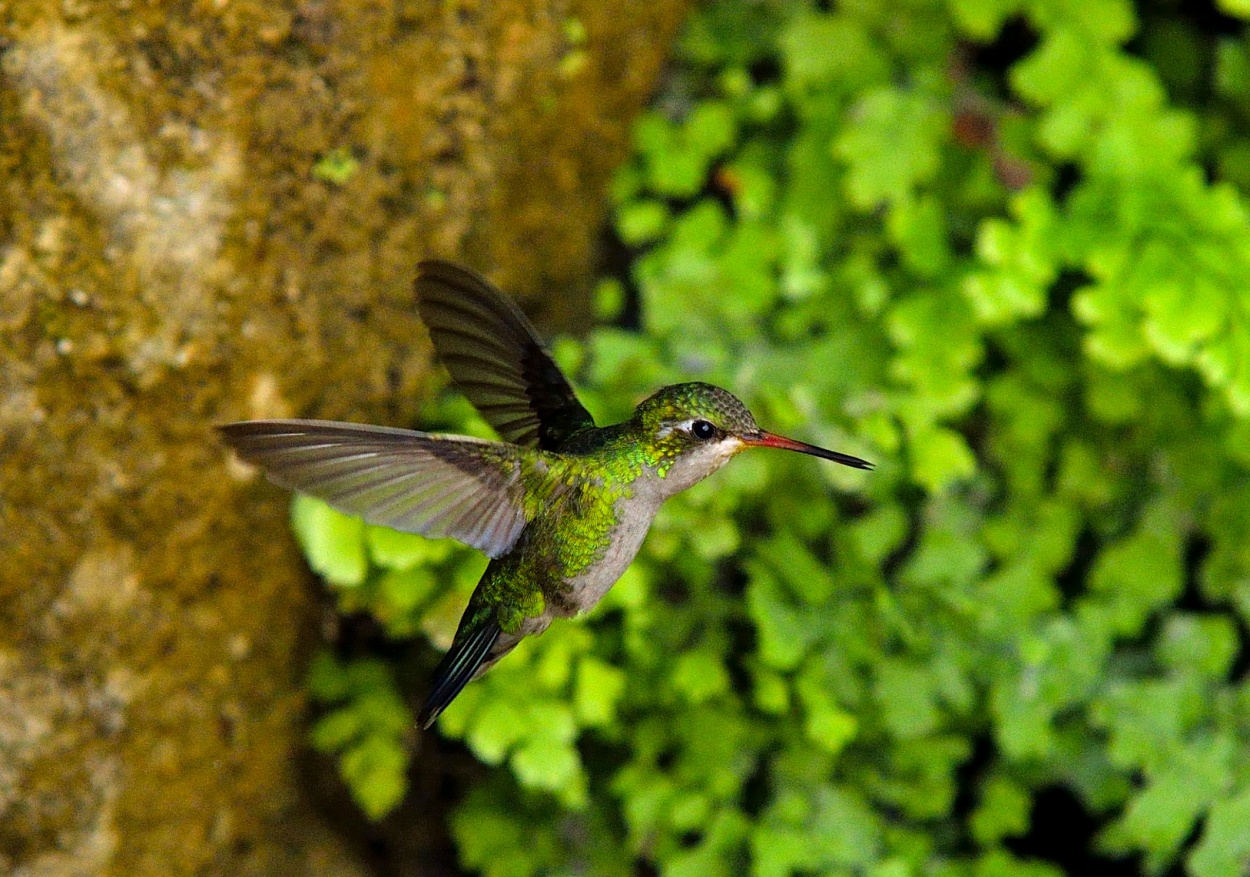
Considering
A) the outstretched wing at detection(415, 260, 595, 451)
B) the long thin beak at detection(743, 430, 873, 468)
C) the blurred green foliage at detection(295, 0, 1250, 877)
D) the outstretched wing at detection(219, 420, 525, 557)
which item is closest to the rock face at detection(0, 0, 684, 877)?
the blurred green foliage at detection(295, 0, 1250, 877)

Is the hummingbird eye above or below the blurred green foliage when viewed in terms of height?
above

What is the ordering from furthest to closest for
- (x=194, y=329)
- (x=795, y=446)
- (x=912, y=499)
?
(x=912, y=499) → (x=194, y=329) → (x=795, y=446)

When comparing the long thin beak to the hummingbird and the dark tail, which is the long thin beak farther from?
the dark tail

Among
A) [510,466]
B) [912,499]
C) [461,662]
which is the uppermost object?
[510,466]

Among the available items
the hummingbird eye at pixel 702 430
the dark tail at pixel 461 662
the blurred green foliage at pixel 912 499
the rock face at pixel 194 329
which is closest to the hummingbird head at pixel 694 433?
the hummingbird eye at pixel 702 430

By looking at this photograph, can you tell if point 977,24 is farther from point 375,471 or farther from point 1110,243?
point 375,471

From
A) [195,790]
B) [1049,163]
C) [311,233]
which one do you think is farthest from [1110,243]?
[195,790]

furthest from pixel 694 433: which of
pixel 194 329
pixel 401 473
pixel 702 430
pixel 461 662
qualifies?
pixel 194 329

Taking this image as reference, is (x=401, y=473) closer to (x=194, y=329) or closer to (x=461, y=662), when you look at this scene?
(x=461, y=662)
